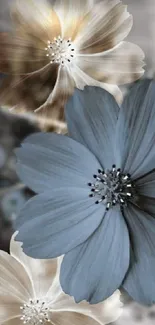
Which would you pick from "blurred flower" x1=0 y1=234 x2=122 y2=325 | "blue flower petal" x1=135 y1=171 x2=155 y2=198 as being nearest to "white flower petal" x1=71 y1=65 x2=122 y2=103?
"blue flower petal" x1=135 y1=171 x2=155 y2=198

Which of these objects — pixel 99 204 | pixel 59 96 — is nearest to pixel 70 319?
pixel 99 204

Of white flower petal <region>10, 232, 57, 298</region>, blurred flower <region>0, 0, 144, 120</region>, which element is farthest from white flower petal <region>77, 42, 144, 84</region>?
white flower petal <region>10, 232, 57, 298</region>

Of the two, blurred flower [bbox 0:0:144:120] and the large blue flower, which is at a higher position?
blurred flower [bbox 0:0:144:120]

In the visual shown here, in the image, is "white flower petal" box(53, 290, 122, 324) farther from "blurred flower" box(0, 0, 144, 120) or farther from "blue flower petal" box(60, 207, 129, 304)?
"blurred flower" box(0, 0, 144, 120)

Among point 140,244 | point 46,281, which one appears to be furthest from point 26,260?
point 140,244

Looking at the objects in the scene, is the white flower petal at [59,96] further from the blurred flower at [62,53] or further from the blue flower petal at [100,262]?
the blue flower petal at [100,262]

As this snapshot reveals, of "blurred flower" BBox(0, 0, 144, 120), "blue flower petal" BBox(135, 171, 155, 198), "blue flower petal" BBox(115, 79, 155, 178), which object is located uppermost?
"blurred flower" BBox(0, 0, 144, 120)

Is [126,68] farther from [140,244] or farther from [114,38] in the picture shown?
[140,244]
